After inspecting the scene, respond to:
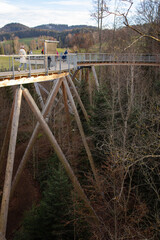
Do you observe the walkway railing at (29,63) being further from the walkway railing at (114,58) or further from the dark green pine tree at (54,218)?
the walkway railing at (114,58)

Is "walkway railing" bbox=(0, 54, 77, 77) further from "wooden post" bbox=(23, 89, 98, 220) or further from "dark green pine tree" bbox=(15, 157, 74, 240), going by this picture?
"dark green pine tree" bbox=(15, 157, 74, 240)

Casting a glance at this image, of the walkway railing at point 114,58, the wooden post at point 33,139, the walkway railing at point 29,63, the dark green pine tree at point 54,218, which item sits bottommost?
the dark green pine tree at point 54,218

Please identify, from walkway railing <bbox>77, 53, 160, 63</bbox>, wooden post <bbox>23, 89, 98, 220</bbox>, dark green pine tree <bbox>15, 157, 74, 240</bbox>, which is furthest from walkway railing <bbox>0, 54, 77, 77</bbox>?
walkway railing <bbox>77, 53, 160, 63</bbox>

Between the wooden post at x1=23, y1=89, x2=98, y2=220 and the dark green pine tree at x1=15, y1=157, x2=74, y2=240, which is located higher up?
the wooden post at x1=23, y1=89, x2=98, y2=220

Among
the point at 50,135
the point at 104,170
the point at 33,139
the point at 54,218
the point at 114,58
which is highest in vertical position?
the point at 114,58

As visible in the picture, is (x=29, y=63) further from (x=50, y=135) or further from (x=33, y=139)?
(x=33, y=139)

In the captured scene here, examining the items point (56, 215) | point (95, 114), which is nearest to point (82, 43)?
point (95, 114)

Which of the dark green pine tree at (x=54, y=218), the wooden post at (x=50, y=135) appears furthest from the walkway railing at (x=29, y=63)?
the dark green pine tree at (x=54, y=218)

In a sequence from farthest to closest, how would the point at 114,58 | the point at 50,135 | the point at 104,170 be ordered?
the point at 114,58, the point at 104,170, the point at 50,135

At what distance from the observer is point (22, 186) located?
14672 millimetres

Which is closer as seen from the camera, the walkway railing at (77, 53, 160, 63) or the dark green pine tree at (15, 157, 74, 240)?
the dark green pine tree at (15, 157, 74, 240)

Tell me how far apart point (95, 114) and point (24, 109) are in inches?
364

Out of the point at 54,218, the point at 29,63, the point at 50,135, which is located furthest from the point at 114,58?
the point at 54,218

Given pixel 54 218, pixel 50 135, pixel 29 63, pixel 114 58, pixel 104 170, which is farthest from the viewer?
pixel 114 58
